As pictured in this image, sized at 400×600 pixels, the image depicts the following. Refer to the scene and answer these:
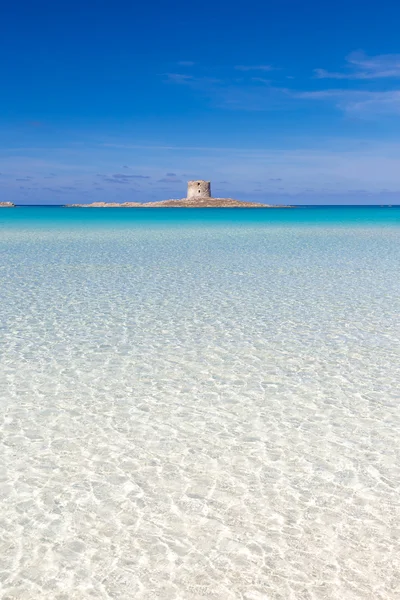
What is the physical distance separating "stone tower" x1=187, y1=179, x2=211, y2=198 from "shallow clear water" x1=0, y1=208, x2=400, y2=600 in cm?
9894

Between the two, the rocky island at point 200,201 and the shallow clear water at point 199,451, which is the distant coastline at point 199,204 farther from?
the shallow clear water at point 199,451

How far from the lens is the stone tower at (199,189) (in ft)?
352

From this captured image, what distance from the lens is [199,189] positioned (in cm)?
10819

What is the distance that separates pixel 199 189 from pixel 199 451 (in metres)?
106

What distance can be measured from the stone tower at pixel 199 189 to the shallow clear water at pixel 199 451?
98.9 metres

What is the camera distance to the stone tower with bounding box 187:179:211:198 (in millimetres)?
107344

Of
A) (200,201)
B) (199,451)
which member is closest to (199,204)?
(200,201)

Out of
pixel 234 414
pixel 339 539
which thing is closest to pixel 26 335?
pixel 234 414

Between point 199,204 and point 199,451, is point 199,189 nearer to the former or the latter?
point 199,204

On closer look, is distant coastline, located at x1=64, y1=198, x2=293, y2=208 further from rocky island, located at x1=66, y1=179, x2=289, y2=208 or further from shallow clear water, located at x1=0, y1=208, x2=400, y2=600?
shallow clear water, located at x1=0, y1=208, x2=400, y2=600

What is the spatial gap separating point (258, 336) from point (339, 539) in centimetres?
489

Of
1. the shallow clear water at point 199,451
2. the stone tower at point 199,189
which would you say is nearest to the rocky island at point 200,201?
the stone tower at point 199,189

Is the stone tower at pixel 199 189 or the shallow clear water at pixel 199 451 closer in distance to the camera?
the shallow clear water at pixel 199 451

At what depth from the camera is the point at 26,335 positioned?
324 inches
